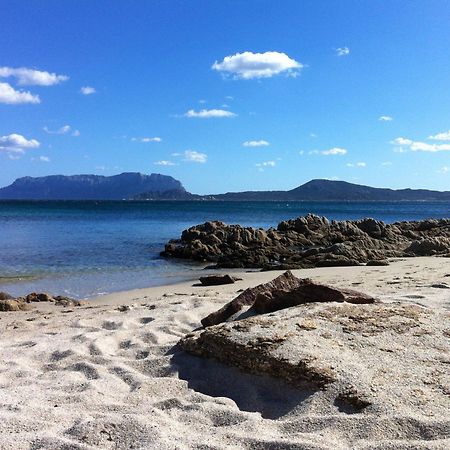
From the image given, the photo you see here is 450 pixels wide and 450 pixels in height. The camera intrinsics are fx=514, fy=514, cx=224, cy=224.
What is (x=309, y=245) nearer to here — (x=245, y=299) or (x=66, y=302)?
(x=66, y=302)

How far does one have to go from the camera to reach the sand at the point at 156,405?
3.14 metres

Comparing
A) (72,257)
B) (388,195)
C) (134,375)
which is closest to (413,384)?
(134,375)

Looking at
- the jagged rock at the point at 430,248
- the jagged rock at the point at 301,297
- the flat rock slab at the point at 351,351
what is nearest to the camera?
the flat rock slab at the point at 351,351

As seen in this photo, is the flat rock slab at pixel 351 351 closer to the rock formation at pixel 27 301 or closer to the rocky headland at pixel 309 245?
the rock formation at pixel 27 301

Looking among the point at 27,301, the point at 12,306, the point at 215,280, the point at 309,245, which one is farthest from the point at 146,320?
the point at 309,245

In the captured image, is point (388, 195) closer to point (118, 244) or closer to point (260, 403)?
point (118, 244)

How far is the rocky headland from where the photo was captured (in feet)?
54.3

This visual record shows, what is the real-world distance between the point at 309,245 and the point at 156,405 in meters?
21.5

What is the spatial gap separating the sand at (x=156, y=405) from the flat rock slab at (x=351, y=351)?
4.0 inches

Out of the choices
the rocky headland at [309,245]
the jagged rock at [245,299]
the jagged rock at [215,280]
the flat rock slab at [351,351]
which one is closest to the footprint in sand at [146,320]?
the jagged rock at [245,299]

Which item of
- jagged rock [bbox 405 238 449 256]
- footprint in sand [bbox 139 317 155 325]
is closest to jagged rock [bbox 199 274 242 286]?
footprint in sand [bbox 139 317 155 325]

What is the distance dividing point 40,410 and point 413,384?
2678mm

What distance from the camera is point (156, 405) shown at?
12.6 ft

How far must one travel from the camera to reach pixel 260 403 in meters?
3.80
